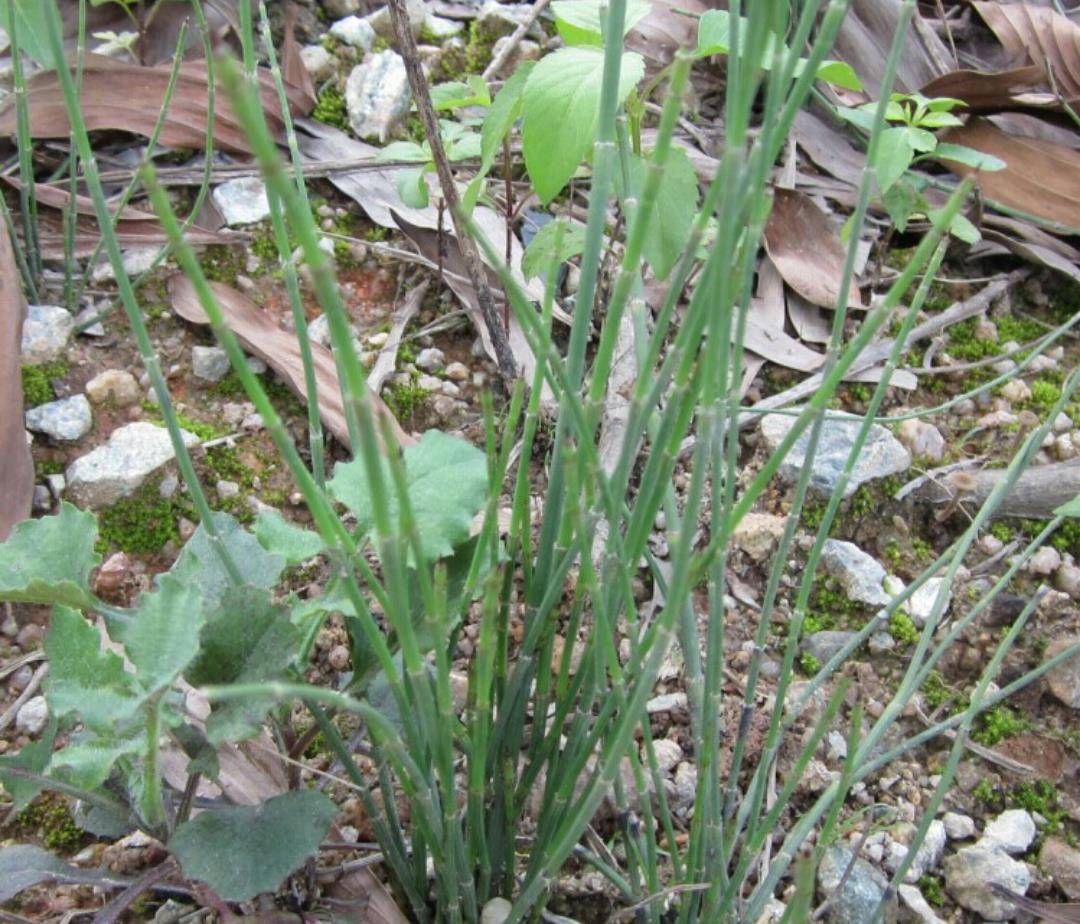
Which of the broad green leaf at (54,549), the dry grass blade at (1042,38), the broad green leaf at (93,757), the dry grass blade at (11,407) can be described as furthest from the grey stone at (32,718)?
the dry grass blade at (1042,38)

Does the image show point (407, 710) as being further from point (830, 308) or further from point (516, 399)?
point (830, 308)

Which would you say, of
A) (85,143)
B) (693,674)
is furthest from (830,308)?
(85,143)

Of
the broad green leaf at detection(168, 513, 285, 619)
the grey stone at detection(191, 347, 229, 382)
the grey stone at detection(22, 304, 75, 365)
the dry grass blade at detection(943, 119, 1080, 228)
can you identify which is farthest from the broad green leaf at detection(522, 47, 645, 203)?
the dry grass blade at detection(943, 119, 1080, 228)

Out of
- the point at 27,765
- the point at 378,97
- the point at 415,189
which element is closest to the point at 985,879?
the point at 27,765

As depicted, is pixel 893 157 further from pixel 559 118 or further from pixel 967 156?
pixel 559 118

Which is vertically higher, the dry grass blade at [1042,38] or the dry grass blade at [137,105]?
the dry grass blade at [1042,38]

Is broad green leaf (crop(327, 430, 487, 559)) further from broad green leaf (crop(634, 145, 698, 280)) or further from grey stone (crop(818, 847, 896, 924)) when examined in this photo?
Answer: grey stone (crop(818, 847, 896, 924))

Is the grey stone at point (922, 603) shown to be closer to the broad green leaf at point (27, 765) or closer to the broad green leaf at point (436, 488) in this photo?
the broad green leaf at point (436, 488)
